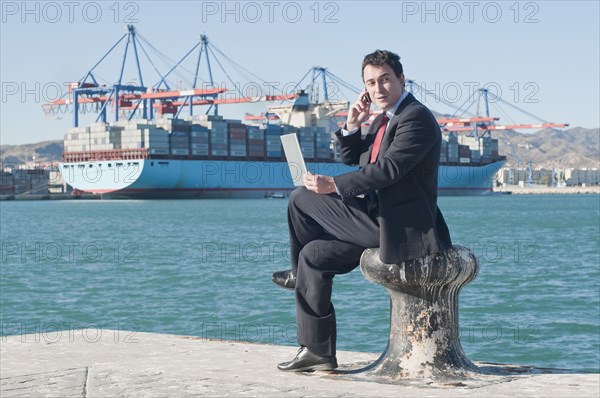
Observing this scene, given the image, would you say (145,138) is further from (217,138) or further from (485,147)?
(485,147)

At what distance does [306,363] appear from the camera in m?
3.76

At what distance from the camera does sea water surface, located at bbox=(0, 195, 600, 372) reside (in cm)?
1016

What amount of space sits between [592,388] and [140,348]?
1980 millimetres

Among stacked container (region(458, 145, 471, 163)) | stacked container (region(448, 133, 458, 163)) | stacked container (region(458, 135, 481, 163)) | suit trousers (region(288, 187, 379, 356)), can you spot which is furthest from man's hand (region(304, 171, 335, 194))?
stacked container (region(458, 135, 481, 163))

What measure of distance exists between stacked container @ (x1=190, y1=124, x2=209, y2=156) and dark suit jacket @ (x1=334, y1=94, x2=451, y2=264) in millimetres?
71198

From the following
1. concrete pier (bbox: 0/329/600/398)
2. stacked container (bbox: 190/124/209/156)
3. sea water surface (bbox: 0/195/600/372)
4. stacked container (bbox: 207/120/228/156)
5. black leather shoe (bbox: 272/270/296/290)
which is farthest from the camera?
stacked container (bbox: 207/120/228/156)

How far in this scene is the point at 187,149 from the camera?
74438 mm

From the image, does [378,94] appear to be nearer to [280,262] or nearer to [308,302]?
[308,302]

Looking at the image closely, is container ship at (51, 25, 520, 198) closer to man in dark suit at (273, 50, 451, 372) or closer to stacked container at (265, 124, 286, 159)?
stacked container at (265, 124, 286, 159)

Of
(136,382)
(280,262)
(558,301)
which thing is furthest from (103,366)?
(280,262)

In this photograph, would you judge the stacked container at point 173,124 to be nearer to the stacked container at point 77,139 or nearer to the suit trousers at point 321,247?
the stacked container at point 77,139

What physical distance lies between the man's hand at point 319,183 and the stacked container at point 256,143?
74849 mm

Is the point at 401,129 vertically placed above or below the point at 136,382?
above

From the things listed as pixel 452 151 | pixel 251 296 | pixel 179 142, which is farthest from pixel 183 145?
pixel 251 296
